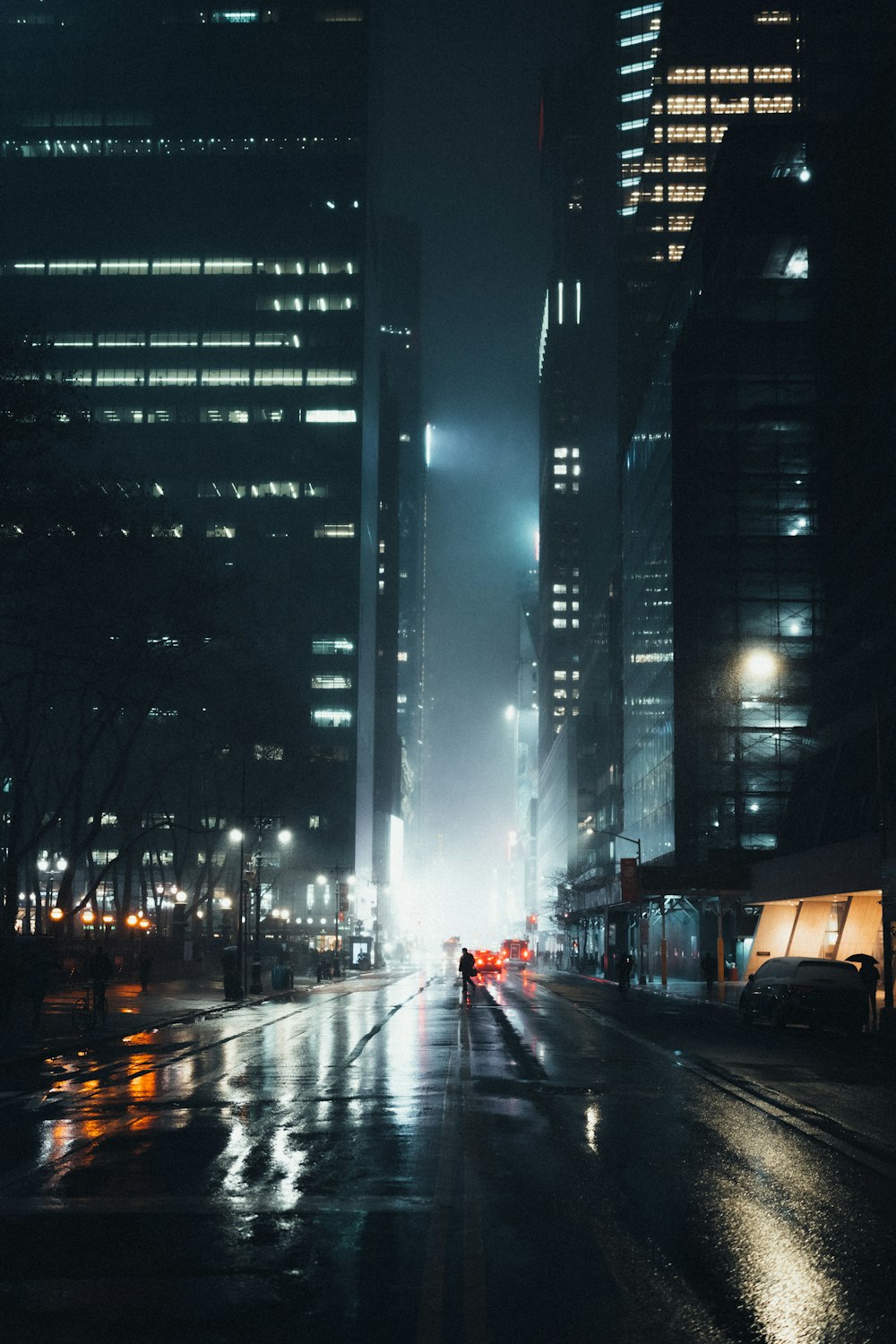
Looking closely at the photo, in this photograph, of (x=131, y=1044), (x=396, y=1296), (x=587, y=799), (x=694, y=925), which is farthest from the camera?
(x=587, y=799)

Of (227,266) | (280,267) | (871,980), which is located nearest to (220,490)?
(227,266)

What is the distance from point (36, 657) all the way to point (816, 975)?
78.2 feet

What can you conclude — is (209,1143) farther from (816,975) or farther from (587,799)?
(587,799)

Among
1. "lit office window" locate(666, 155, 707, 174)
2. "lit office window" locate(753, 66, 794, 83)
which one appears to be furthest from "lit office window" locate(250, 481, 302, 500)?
"lit office window" locate(753, 66, 794, 83)

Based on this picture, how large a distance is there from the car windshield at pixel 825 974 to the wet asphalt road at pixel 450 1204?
10009 millimetres

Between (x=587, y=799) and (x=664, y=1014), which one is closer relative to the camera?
(x=664, y=1014)

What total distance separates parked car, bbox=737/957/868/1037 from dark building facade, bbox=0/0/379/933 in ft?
399

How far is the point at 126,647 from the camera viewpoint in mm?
40156

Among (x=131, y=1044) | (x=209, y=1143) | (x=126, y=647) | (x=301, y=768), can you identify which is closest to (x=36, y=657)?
(x=126, y=647)

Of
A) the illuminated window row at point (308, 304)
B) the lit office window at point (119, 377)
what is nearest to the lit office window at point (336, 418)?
the illuminated window row at point (308, 304)

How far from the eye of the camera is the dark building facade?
16512 cm

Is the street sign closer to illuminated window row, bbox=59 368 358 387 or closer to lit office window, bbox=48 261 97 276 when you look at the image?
illuminated window row, bbox=59 368 358 387

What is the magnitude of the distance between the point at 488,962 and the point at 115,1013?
51.5 meters

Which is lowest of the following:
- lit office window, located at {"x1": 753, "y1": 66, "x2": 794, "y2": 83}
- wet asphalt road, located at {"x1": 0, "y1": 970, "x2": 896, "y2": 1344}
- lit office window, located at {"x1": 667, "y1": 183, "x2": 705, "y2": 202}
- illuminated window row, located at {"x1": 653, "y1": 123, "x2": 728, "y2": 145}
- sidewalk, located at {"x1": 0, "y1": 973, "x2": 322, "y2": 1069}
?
sidewalk, located at {"x1": 0, "y1": 973, "x2": 322, "y2": 1069}
